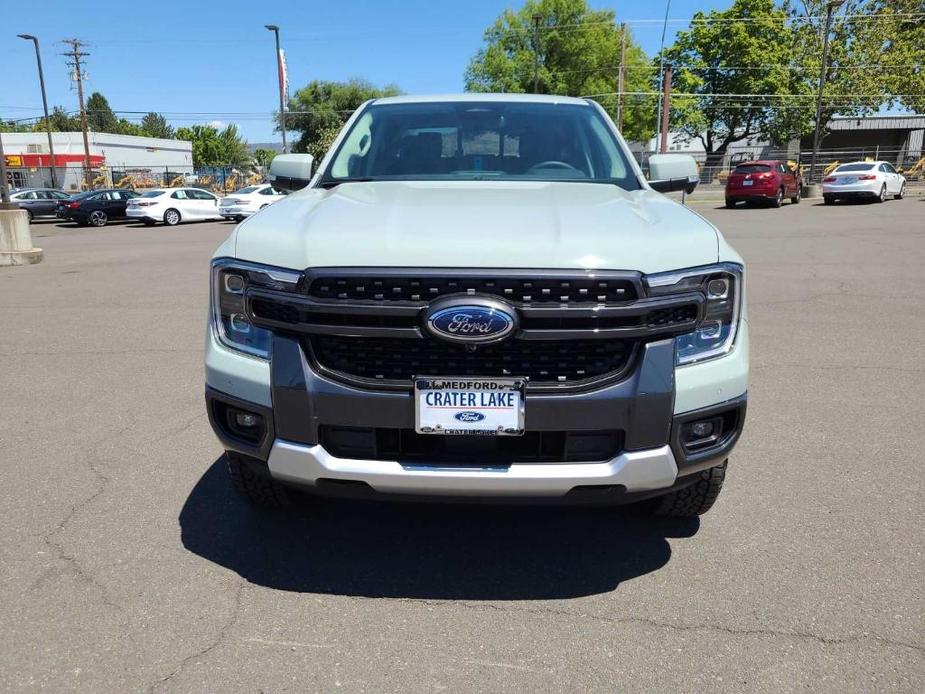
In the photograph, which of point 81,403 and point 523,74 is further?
point 523,74

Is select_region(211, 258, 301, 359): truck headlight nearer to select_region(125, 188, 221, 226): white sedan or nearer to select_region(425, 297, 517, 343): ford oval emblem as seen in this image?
select_region(425, 297, 517, 343): ford oval emblem

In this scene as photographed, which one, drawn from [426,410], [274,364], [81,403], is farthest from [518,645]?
[81,403]

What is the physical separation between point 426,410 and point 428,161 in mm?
1939

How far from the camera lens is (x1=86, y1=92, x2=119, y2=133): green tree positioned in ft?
415

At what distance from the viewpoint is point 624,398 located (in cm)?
242

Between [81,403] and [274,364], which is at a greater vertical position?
[274,364]

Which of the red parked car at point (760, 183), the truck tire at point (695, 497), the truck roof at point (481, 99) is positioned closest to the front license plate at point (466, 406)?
the truck tire at point (695, 497)

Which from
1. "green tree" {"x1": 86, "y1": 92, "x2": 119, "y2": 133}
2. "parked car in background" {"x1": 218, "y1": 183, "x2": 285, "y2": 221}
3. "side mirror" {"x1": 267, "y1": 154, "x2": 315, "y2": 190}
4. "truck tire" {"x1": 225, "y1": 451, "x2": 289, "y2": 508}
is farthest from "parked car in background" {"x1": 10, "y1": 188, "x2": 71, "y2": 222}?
"green tree" {"x1": 86, "y1": 92, "x2": 119, "y2": 133}

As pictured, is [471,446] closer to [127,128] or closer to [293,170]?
[293,170]

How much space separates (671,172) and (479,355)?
218 cm

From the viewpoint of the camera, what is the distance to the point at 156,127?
136625 millimetres

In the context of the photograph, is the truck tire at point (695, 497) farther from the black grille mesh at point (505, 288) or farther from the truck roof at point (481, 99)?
the truck roof at point (481, 99)

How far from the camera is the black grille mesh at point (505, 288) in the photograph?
237cm

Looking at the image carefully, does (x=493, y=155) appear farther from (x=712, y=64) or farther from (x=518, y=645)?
(x=712, y=64)
